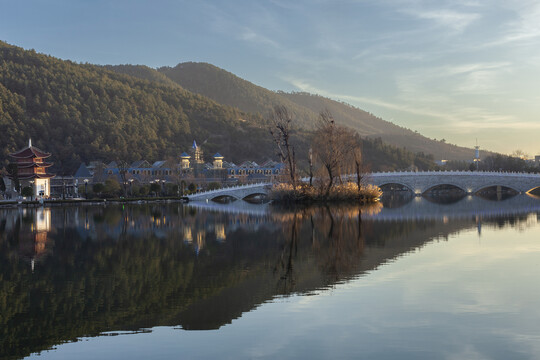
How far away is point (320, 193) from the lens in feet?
133

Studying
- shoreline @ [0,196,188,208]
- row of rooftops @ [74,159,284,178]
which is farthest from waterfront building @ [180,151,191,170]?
shoreline @ [0,196,188,208]

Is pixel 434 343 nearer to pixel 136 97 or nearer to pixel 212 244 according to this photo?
pixel 212 244

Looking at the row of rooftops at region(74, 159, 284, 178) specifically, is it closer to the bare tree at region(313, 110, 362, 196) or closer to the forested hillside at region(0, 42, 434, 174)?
the forested hillside at region(0, 42, 434, 174)

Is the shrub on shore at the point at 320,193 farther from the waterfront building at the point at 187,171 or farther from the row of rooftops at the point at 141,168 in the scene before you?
the row of rooftops at the point at 141,168

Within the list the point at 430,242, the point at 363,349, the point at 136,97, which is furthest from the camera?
the point at 136,97

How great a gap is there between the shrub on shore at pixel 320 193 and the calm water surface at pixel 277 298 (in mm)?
21833

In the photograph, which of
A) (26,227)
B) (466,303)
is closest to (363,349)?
(466,303)

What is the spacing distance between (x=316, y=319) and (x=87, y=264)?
301 inches

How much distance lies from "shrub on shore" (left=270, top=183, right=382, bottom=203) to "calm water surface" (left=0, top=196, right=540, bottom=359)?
21.8m

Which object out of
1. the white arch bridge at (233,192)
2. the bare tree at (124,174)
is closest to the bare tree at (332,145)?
the white arch bridge at (233,192)

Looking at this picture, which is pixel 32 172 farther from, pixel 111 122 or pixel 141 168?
pixel 111 122

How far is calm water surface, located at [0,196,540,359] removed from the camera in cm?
704

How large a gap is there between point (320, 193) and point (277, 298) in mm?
31154

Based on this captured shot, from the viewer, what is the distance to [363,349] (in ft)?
22.3
